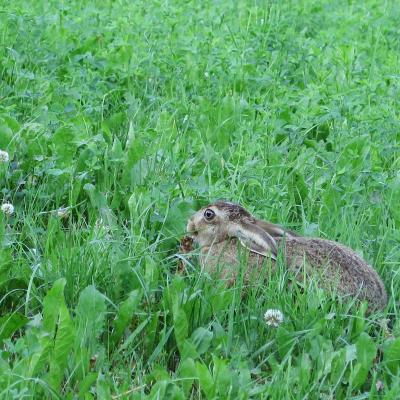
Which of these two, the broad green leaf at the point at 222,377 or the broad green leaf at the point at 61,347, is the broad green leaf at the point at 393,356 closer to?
the broad green leaf at the point at 222,377

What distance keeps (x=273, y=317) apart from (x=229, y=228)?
71 centimetres

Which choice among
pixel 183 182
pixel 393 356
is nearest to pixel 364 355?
pixel 393 356

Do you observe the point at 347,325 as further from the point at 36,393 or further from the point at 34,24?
the point at 34,24

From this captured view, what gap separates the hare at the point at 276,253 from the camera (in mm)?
4875

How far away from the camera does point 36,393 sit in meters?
4.06

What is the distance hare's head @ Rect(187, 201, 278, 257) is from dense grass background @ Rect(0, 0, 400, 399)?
137 millimetres

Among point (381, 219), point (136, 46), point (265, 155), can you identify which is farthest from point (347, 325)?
point (136, 46)

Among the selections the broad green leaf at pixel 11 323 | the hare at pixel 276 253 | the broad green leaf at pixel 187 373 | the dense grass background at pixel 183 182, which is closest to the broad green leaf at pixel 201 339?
the dense grass background at pixel 183 182

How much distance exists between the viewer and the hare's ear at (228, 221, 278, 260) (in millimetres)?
4949

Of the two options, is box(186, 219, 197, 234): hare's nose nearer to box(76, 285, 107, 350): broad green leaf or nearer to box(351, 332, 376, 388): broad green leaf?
box(76, 285, 107, 350): broad green leaf

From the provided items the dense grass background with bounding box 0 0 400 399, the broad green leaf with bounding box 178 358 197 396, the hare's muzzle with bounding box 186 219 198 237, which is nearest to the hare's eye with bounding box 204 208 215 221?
the hare's muzzle with bounding box 186 219 198 237

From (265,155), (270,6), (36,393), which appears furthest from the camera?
(270,6)

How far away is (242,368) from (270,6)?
498cm

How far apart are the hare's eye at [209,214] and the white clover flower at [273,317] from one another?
0.81 m
